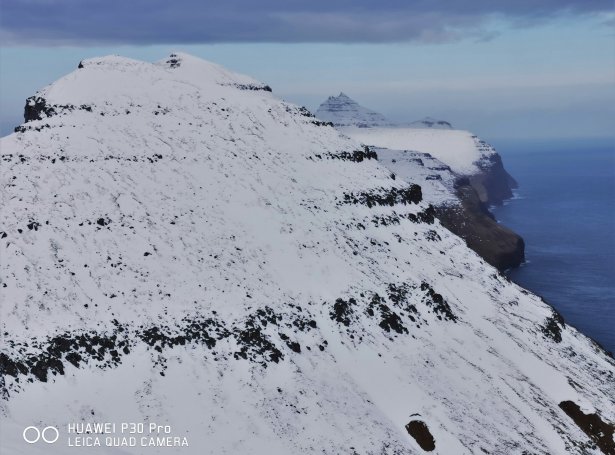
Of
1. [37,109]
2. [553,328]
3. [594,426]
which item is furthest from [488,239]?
[37,109]

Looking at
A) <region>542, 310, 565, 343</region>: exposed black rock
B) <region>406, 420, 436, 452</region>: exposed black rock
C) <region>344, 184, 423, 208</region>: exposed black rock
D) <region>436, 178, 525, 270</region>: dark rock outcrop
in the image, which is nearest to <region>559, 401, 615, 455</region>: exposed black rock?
<region>542, 310, 565, 343</region>: exposed black rock

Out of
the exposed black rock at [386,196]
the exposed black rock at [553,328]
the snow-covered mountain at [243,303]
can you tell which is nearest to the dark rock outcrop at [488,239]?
the exposed black rock at [386,196]

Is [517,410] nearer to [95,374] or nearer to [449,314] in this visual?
[449,314]

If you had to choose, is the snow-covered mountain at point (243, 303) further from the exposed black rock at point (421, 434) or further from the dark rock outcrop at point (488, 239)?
the dark rock outcrop at point (488, 239)

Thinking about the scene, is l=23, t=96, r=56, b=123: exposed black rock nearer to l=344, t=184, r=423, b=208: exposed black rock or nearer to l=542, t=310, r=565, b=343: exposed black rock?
l=344, t=184, r=423, b=208: exposed black rock

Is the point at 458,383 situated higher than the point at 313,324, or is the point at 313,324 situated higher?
the point at 313,324

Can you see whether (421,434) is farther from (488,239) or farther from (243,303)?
(488,239)

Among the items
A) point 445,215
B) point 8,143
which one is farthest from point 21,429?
point 445,215
